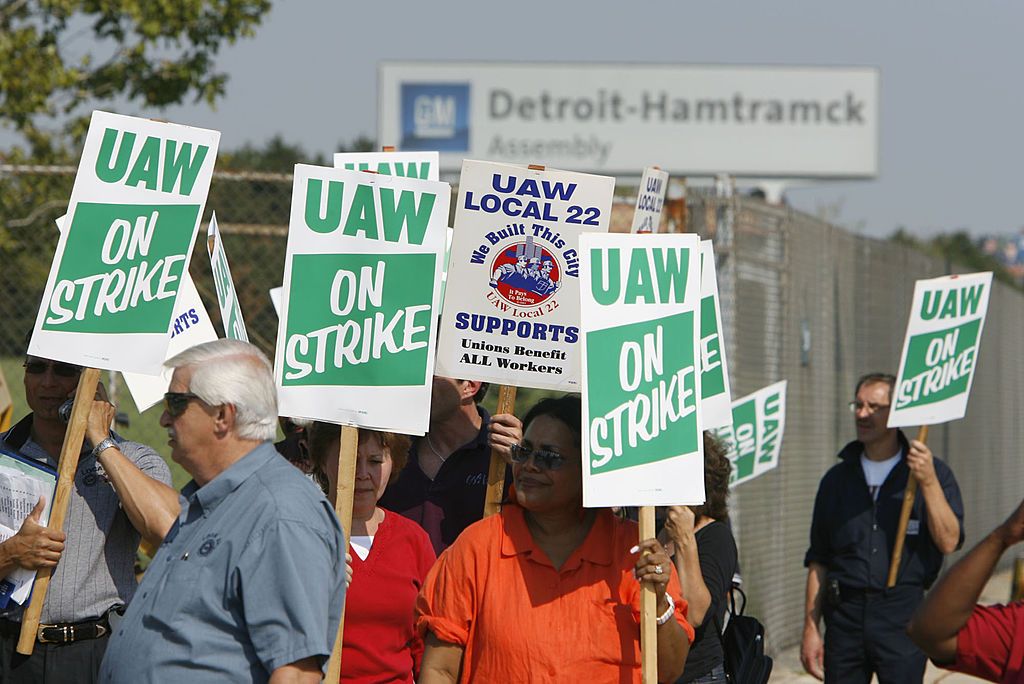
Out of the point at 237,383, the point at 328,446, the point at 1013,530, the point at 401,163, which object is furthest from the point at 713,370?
the point at 237,383

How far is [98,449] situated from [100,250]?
0.65 metres

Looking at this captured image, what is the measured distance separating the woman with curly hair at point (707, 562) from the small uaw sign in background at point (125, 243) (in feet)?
6.02

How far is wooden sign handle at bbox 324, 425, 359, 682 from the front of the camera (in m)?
4.55

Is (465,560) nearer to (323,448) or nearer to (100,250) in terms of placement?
(323,448)

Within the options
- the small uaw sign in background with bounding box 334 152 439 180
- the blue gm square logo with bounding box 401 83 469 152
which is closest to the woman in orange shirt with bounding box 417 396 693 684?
the small uaw sign in background with bounding box 334 152 439 180

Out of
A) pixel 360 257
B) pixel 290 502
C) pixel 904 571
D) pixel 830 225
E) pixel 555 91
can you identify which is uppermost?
pixel 555 91

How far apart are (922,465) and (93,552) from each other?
4.17 m

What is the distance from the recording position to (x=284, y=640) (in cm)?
357

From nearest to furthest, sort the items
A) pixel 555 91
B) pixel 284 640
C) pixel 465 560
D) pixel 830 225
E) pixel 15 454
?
pixel 284 640
pixel 465 560
pixel 15 454
pixel 830 225
pixel 555 91

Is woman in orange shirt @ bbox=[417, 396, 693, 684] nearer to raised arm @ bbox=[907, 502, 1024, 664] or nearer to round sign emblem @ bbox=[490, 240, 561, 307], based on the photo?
raised arm @ bbox=[907, 502, 1024, 664]

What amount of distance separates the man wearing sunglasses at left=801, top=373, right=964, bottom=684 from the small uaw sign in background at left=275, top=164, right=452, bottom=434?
3467 millimetres

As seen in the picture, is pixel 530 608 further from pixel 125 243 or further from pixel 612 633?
pixel 125 243

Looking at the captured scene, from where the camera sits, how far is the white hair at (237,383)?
Result: 377 centimetres

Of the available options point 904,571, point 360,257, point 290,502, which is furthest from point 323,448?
point 904,571
